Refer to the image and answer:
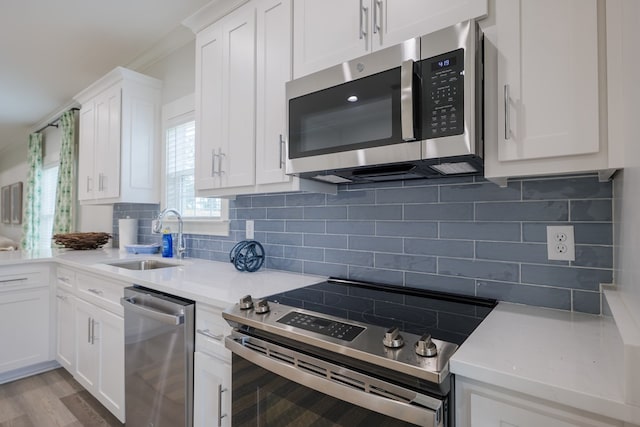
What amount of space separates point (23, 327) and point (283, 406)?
279 centimetres

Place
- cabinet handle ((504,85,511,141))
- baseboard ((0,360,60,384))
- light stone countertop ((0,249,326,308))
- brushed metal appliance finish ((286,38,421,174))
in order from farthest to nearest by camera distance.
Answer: baseboard ((0,360,60,384)) → light stone countertop ((0,249,326,308)) → brushed metal appliance finish ((286,38,421,174)) → cabinet handle ((504,85,511,141))

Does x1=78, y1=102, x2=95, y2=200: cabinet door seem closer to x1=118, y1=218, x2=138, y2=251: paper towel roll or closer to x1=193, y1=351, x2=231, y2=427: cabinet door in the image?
x1=118, y1=218, x2=138, y2=251: paper towel roll

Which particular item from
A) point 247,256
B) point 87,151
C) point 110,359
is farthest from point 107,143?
point 247,256

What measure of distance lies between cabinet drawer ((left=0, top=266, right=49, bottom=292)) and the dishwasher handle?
4.94 feet

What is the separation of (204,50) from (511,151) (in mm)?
1850

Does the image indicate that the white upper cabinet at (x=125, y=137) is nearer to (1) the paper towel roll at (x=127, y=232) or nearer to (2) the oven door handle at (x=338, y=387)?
(1) the paper towel roll at (x=127, y=232)

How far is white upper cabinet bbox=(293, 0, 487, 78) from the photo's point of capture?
111 centimetres

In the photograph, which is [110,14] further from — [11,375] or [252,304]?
[11,375]

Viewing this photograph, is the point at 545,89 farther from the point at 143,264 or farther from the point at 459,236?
the point at 143,264

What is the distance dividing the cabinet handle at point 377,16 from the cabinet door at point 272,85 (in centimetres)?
47

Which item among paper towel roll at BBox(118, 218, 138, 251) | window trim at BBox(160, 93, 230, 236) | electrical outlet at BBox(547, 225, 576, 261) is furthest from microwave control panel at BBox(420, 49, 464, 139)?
paper towel roll at BBox(118, 218, 138, 251)

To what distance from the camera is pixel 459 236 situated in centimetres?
135

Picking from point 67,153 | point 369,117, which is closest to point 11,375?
point 67,153

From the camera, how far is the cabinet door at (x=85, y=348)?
2.16m
